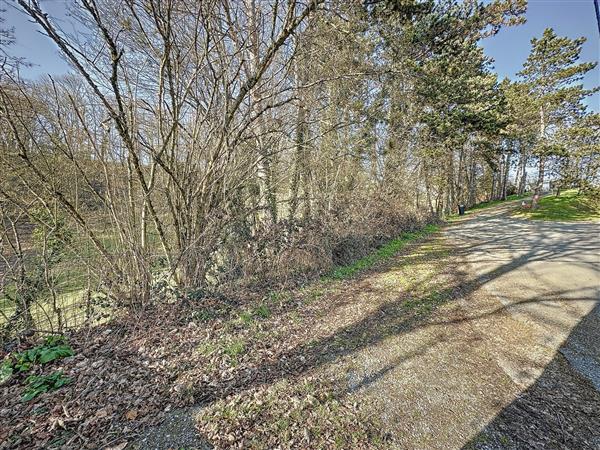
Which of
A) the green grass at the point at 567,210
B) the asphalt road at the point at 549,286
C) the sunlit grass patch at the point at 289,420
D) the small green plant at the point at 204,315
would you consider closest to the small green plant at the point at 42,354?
the small green plant at the point at 204,315

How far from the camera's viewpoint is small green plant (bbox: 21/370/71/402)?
91.9 inches

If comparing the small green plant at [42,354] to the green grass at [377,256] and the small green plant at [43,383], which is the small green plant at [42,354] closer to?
the small green plant at [43,383]

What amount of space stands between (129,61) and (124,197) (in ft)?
8.63

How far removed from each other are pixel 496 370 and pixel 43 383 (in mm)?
4477

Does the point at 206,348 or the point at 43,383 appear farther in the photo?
the point at 206,348

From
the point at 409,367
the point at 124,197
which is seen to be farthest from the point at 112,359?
the point at 409,367

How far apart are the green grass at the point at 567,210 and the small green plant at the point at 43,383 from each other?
1876 centimetres

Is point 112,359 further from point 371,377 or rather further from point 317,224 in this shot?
point 317,224

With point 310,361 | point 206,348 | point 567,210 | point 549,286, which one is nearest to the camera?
point 310,361

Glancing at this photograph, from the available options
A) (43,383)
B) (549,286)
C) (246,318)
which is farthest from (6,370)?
(549,286)

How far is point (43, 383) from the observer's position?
2.43 meters

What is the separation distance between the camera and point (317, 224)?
6.25m

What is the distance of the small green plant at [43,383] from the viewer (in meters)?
2.33

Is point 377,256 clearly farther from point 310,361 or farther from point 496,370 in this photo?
point 310,361
